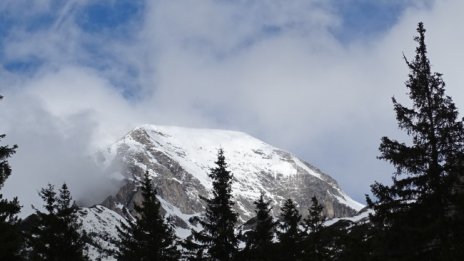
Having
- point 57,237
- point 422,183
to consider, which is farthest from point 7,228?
point 422,183

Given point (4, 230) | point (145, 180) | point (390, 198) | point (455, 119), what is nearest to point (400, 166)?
point (390, 198)

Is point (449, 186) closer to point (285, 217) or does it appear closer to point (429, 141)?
point (429, 141)

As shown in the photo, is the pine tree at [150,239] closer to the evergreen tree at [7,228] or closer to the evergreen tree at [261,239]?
the evergreen tree at [261,239]

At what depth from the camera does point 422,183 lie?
2158 cm

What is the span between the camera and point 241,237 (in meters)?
32.6

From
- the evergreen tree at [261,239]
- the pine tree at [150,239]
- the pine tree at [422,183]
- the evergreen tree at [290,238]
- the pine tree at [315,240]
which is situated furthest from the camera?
the pine tree at [315,240]

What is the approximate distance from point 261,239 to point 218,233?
5.39m

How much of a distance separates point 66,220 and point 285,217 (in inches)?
569

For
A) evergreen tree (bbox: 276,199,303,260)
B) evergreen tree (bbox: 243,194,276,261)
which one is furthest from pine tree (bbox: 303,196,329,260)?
evergreen tree (bbox: 243,194,276,261)

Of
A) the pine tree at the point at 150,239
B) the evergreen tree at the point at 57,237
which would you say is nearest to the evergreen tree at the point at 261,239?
the pine tree at the point at 150,239

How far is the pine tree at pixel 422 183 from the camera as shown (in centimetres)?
2053

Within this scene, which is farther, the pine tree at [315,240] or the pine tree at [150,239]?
the pine tree at [315,240]

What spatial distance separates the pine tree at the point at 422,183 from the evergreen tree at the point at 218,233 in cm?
1169

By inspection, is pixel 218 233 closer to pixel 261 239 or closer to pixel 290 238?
pixel 261 239
